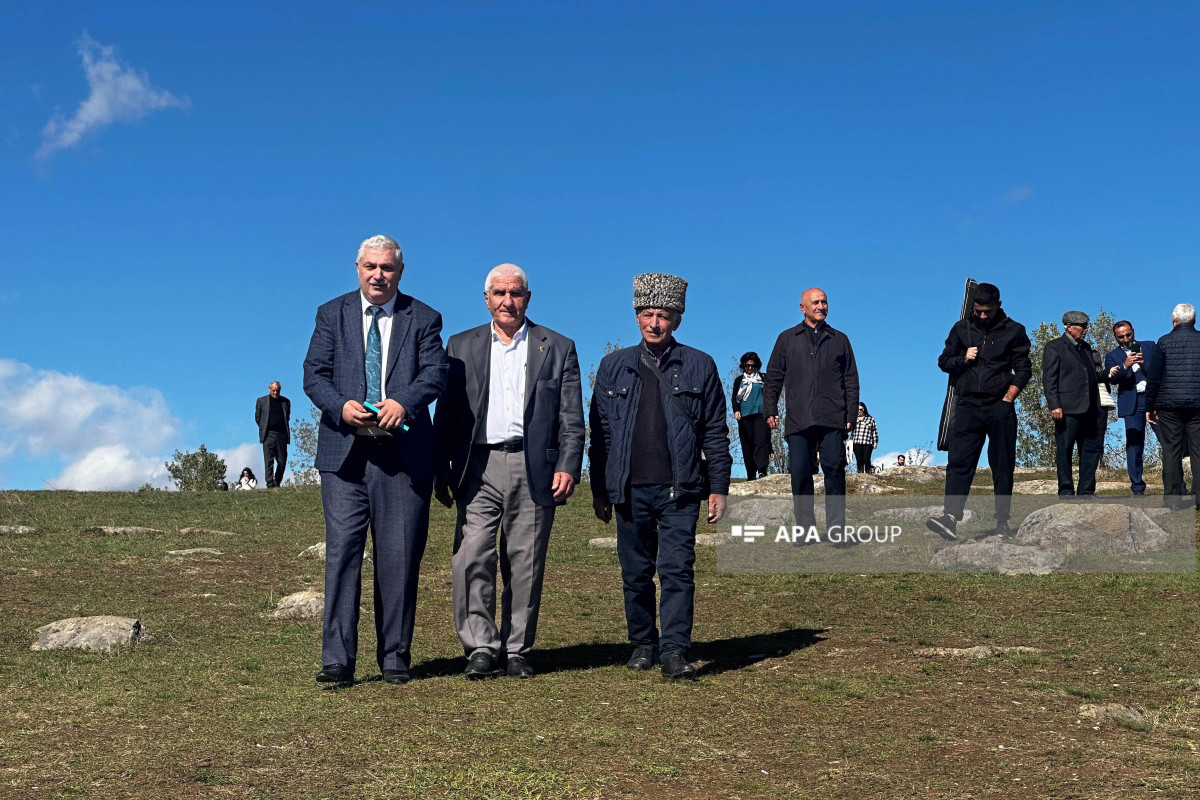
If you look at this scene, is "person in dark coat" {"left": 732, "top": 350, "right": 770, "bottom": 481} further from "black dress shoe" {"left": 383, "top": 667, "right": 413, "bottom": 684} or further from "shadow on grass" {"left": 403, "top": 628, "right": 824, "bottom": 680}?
"black dress shoe" {"left": 383, "top": 667, "right": 413, "bottom": 684}

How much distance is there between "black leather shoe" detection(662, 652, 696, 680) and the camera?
21.0 ft

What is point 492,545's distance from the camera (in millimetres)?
6531

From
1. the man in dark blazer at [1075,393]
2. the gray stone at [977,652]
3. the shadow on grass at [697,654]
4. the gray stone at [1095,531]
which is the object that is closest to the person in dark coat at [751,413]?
the man in dark blazer at [1075,393]

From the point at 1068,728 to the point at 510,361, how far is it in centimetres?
341

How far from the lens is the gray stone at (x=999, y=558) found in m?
10.6

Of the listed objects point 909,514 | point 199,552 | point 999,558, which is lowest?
point 999,558

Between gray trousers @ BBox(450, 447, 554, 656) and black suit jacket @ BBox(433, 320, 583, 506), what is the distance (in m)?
0.08

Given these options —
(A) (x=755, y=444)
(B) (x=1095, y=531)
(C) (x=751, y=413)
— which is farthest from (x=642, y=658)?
(A) (x=755, y=444)

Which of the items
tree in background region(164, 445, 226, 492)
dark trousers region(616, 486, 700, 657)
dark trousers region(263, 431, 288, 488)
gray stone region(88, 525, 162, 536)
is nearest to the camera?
dark trousers region(616, 486, 700, 657)

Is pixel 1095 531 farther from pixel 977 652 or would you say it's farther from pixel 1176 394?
pixel 977 652

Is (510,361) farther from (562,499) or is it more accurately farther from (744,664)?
(744,664)

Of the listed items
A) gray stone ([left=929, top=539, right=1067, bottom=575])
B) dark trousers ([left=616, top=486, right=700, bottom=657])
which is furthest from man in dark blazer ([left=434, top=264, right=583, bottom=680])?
gray stone ([left=929, top=539, right=1067, bottom=575])

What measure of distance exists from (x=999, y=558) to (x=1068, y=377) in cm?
423

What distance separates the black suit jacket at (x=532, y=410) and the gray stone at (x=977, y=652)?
2646 mm
